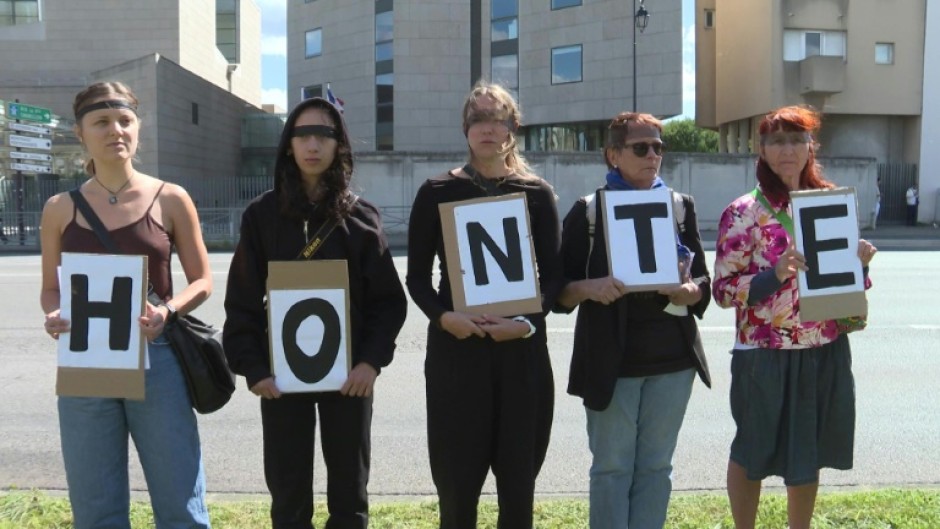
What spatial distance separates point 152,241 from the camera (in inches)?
126

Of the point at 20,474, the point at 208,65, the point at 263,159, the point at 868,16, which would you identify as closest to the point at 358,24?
the point at 263,159

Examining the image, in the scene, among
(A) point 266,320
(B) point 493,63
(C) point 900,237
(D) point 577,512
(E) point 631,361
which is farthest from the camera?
(B) point 493,63

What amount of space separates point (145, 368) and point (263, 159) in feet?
152

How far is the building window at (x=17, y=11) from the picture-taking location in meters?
47.5

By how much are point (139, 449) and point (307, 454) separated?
0.66 meters

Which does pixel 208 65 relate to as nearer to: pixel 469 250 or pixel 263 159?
pixel 263 159

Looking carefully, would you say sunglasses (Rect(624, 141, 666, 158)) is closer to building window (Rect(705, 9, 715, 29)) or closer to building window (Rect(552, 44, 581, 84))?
building window (Rect(552, 44, 581, 84))

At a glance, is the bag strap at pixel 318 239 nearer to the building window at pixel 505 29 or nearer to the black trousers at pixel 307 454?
the black trousers at pixel 307 454

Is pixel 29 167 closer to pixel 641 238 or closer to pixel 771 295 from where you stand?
pixel 641 238

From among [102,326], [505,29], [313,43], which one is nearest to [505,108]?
[102,326]

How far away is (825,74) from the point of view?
33.6 meters

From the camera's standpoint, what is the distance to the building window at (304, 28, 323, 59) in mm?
44906

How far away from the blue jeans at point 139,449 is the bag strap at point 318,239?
2.18 ft

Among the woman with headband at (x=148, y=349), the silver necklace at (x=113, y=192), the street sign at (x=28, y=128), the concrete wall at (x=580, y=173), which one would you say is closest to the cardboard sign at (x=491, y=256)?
the woman with headband at (x=148, y=349)
